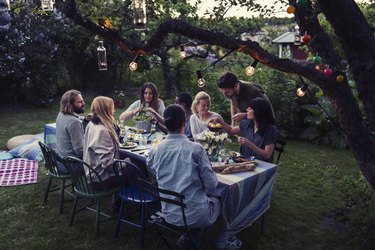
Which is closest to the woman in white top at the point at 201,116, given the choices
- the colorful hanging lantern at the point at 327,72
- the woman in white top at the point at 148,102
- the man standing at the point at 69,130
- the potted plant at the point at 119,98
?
the woman in white top at the point at 148,102

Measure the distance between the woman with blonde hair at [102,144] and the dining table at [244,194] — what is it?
45.7 inches

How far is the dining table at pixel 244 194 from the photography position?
11.2ft

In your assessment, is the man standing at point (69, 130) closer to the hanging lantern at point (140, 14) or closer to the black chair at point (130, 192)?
the black chair at point (130, 192)

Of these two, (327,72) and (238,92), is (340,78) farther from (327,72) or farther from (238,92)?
(238,92)

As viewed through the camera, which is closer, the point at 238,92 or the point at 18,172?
the point at 238,92

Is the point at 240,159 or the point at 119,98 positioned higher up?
the point at 119,98

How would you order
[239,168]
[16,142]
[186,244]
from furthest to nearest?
[16,142], [239,168], [186,244]

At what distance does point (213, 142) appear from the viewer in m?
3.84

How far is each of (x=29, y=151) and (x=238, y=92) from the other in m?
4.34

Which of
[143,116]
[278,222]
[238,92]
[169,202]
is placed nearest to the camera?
[169,202]

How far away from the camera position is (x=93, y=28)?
3436 millimetres

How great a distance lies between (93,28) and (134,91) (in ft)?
35.6

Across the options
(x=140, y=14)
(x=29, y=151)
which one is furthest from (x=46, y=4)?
(x=29, y=151)

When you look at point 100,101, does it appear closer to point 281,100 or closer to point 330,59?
point 330,59
